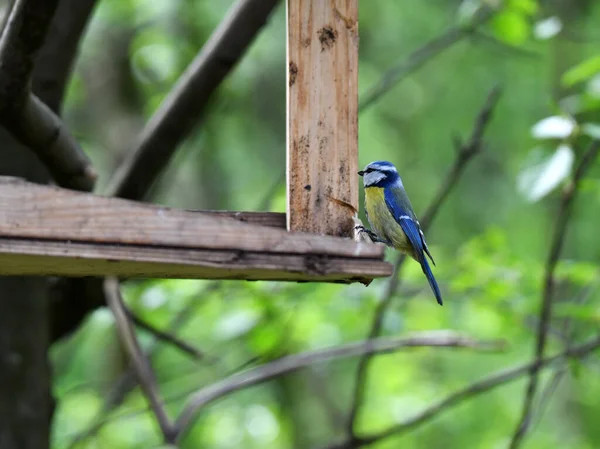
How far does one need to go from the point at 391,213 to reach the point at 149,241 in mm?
1641

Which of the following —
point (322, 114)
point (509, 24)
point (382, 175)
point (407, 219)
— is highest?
point (509, 24)

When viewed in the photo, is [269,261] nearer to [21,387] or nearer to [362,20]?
[21,387]

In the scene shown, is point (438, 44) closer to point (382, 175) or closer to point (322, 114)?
point (382, 175)

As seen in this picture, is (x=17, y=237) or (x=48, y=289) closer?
(x=17, y=237)

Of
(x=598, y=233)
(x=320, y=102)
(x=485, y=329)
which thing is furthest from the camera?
(x=598, y=233)

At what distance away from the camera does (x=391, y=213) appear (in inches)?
114

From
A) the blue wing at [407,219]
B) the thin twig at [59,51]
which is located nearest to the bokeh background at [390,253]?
the blue wing at [407,219]

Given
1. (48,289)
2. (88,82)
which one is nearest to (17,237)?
(48,289)

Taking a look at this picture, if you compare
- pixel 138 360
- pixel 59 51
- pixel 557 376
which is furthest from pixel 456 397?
pixel 59 51

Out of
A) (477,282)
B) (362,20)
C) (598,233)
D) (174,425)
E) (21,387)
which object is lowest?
(174,425)

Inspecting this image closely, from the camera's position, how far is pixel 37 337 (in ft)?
8.59

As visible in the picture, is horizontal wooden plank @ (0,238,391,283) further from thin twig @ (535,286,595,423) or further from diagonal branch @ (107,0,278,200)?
thin twig @ (535,286,595,423)

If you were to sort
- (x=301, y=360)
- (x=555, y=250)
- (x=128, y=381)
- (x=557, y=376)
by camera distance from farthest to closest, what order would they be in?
(x=128, y=381) < (x=557, y=376) < (x=301, y=360) < (x=555, y=250)

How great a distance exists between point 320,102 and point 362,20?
484cm
